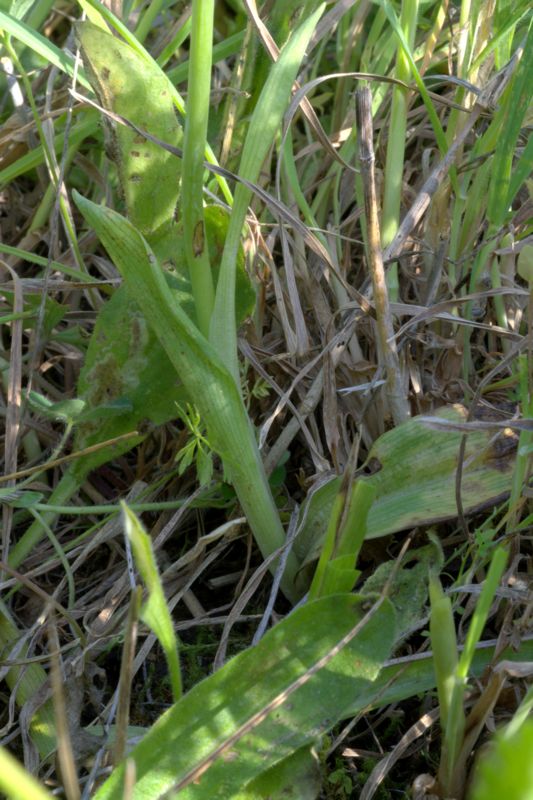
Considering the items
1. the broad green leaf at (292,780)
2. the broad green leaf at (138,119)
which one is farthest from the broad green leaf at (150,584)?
the broad green leaf at (138,119)

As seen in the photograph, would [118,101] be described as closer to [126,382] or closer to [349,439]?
[126,382]

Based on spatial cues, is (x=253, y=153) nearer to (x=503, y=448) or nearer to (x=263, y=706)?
(x=503, y=448)

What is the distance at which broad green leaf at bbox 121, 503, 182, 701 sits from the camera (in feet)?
2.31

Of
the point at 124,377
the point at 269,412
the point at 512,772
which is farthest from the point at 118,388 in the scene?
the point at 512,772

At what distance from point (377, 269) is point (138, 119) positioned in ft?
1.18

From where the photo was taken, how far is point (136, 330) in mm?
1188

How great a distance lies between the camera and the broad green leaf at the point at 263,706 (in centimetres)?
84

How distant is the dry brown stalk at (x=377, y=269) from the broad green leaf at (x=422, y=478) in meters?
0.05

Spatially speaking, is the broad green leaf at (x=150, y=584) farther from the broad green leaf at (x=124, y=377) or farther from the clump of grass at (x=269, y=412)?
the broad green leaf at (x=124, y=377)

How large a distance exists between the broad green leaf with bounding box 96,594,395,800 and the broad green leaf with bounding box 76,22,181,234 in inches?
22.3

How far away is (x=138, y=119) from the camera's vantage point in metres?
1.12

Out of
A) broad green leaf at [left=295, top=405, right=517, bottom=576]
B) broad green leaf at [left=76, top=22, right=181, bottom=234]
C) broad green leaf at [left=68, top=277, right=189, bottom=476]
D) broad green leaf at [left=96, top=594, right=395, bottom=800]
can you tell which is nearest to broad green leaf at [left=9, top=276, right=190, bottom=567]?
broad green leaf at [left=68, top=277, right=189, bottom=476]

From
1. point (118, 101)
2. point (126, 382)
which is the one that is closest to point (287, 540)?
point (126, 382)

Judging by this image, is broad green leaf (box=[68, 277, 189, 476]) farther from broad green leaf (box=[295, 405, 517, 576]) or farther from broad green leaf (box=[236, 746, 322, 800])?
broad green leaf (box=[236, 746, 322, 800])
